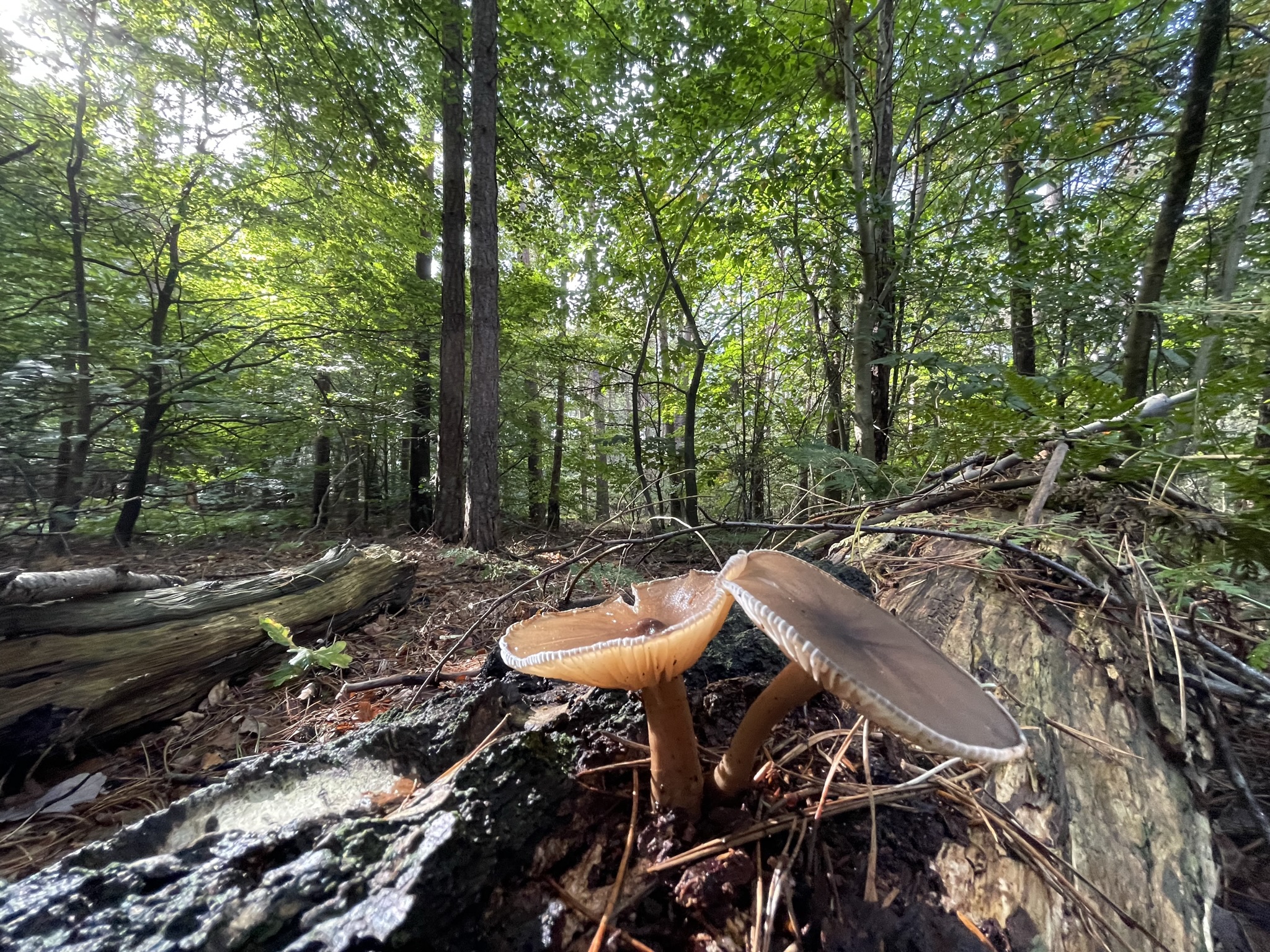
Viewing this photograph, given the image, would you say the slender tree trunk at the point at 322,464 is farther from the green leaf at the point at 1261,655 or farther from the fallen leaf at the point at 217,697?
the green leaf at the point at 1261,655

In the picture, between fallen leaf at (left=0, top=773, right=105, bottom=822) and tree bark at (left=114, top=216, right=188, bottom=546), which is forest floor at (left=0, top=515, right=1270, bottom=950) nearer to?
fallen leaf at (left=0, top=773, right=105, bottom=822)

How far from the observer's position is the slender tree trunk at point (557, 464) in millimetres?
9477

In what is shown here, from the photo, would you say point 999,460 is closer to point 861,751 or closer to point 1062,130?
point 861,751

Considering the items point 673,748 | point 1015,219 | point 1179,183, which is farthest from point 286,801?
point 1015,219

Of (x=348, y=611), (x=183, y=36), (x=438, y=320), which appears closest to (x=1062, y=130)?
(x=348, y=611)

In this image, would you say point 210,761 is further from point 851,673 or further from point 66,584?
point 851,673

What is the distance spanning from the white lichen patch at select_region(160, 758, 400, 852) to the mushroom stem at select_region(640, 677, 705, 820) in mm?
638

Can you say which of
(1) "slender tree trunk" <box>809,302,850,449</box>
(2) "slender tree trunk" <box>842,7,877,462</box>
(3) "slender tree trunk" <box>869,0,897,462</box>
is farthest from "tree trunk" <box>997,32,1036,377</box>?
(1) "slender tree trunk" <box>809,302,850,449</box>

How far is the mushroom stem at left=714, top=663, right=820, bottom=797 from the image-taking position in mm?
904

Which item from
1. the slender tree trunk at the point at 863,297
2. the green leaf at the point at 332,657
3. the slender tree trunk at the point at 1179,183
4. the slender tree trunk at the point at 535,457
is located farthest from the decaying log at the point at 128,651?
the slender tree trunk at the point at 535,457

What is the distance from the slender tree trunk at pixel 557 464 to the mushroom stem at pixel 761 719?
A: 27.0 ft

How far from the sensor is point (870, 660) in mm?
875

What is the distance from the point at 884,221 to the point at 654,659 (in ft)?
14.8

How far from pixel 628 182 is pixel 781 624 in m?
6.44
